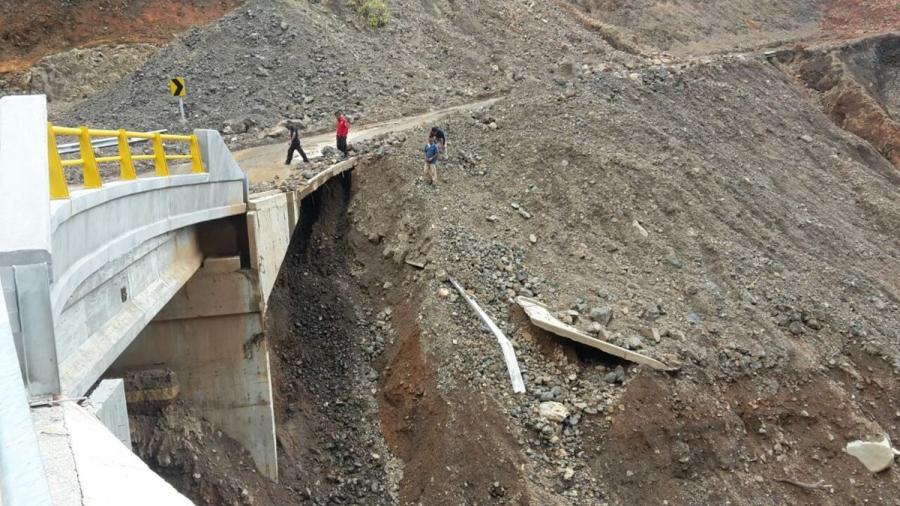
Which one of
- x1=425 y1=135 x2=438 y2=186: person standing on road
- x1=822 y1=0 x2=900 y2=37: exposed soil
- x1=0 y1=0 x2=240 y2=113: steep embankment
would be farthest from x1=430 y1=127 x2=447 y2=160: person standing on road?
→ x1=822 y1=0 x2=900 y2=37: exposed soil

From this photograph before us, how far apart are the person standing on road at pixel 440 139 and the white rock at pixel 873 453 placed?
32.7 ft

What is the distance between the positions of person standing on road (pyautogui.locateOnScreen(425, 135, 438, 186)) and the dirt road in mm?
1930

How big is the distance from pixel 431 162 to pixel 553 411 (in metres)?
6.56

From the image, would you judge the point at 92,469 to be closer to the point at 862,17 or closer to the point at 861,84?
the point at 861,84

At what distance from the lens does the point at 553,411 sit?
11.8 meters

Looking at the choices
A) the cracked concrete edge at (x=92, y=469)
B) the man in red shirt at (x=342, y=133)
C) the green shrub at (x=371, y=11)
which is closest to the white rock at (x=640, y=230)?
the man in red shirt at (x=342, y=133)

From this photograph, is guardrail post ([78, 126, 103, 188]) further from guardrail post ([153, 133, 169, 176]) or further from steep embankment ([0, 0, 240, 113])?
steep embankment ([0, 0, 240, 113])

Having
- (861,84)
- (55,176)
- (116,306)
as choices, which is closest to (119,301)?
(116,306)

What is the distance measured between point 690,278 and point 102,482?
13.6m

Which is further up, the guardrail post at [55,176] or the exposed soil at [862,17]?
the exposed soil at [862,17]

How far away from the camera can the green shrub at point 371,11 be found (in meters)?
27.5

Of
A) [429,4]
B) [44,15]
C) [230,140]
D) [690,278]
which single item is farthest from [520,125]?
[44,15]

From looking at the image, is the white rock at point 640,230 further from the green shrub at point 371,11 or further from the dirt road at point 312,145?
the green shrub at point 371,11

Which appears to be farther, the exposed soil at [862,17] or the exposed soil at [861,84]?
the exposed soil at [862,17]
